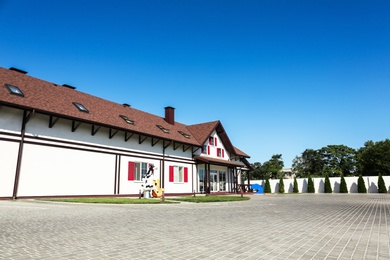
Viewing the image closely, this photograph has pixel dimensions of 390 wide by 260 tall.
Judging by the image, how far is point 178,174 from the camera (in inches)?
984

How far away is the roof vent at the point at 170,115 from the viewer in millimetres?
28250

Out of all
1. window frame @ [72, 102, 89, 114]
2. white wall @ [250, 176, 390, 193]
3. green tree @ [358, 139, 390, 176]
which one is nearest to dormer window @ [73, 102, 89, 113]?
window frame @ [72, 102, 89, 114]

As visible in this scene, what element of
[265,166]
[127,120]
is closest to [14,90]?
[127,120]

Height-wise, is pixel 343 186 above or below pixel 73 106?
below

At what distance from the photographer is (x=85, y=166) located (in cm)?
1689

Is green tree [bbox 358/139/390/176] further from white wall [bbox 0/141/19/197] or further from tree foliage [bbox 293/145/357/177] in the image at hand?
white wall [bbox 0/141/19/197]

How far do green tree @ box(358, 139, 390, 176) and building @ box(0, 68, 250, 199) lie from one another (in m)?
42.0

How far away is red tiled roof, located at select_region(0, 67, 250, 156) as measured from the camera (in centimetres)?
1466

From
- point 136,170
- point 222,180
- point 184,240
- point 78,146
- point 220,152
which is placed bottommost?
point 184,240

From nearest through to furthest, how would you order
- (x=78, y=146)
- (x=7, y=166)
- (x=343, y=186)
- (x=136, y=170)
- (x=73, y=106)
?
(x=7, y=166) < (x=78, y=146) < (x=73, y=106) < (x=136, y=170) < (x=343, y=186)

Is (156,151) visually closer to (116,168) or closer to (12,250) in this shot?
(116,168)

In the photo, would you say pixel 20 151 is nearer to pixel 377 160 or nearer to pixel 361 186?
pixel 361 186

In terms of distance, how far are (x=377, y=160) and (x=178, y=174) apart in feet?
151

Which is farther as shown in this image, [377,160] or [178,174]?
[377,160]
